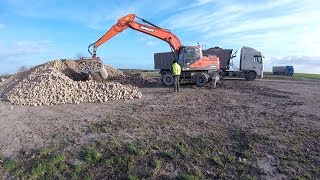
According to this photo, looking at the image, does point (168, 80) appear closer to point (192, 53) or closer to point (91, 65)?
point (192, 53)

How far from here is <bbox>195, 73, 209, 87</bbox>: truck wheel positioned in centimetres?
2259

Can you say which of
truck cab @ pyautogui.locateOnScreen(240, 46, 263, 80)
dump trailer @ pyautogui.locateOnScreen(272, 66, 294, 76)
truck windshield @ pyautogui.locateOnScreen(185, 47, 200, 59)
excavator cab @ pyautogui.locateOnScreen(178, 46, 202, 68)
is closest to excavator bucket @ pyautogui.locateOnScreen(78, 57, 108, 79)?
excavator cab @ pyautogui.locateOnScreen(178, 46, 202, 68)

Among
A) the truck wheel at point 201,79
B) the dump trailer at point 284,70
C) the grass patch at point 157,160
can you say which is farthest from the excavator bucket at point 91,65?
the dump trailer at point 284,70

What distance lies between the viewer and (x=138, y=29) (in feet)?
75.0

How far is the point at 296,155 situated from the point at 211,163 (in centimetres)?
197

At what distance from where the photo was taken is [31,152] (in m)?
9.55

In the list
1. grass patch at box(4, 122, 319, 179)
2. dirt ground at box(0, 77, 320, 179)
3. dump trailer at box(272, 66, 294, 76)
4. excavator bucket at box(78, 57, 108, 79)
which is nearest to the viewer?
grass patch at box(4, 122, 319, 179)

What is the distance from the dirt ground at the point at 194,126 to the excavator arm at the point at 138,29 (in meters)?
7.38

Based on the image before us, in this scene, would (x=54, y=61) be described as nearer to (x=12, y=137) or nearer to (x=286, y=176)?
(x=12, y=137)

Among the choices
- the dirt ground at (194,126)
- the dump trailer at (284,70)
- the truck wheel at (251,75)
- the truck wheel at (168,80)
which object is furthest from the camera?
the dump trailer at (284,70)

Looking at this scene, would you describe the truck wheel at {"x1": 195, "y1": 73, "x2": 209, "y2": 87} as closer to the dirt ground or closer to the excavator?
the excavator

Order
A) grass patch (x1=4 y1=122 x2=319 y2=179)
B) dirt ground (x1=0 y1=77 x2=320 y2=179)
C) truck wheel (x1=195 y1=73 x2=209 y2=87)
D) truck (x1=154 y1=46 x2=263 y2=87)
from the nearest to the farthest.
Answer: grass patch (x1=4 y1=122 x2=319 y2=179)
dirt ground (x1=0 y1=77 x2=320 y2=179)
truck wheel (x1=195 y1=73 x2=209 y2=87)
truck (x1=154 y1=46 x2=263 y2=87)

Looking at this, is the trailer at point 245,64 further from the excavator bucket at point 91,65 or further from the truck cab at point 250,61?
the excavator bucket at point 91,65

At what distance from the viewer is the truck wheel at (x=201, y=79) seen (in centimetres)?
2259
